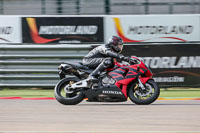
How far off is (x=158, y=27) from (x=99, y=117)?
269 inches

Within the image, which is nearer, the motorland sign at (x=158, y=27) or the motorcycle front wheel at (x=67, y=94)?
the motorcycle front wheel at (x=67, y=94)

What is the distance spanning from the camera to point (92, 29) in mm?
13305

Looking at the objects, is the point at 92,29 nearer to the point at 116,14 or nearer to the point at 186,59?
the point at 116,14

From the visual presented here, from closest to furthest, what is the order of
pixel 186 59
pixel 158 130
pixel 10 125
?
pixel 158 130, pixel 10 125, pixel 186 59

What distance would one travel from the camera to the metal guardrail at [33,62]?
13.2 metres

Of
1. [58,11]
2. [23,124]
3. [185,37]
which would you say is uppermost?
[58,11]

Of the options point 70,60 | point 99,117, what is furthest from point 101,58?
point 70,60

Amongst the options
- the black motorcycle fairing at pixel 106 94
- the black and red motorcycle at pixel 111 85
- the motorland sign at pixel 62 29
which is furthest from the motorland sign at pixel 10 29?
the black motorcycle fairing at pixel 106 94

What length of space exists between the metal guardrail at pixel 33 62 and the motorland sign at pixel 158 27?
131cm

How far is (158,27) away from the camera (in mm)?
13164

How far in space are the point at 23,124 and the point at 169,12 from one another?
8281mm

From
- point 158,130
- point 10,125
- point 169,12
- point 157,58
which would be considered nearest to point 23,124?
point 10,125

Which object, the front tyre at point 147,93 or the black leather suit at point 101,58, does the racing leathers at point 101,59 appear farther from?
the front tyre at point 147,93

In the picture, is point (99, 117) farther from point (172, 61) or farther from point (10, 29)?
point (10, 29)
